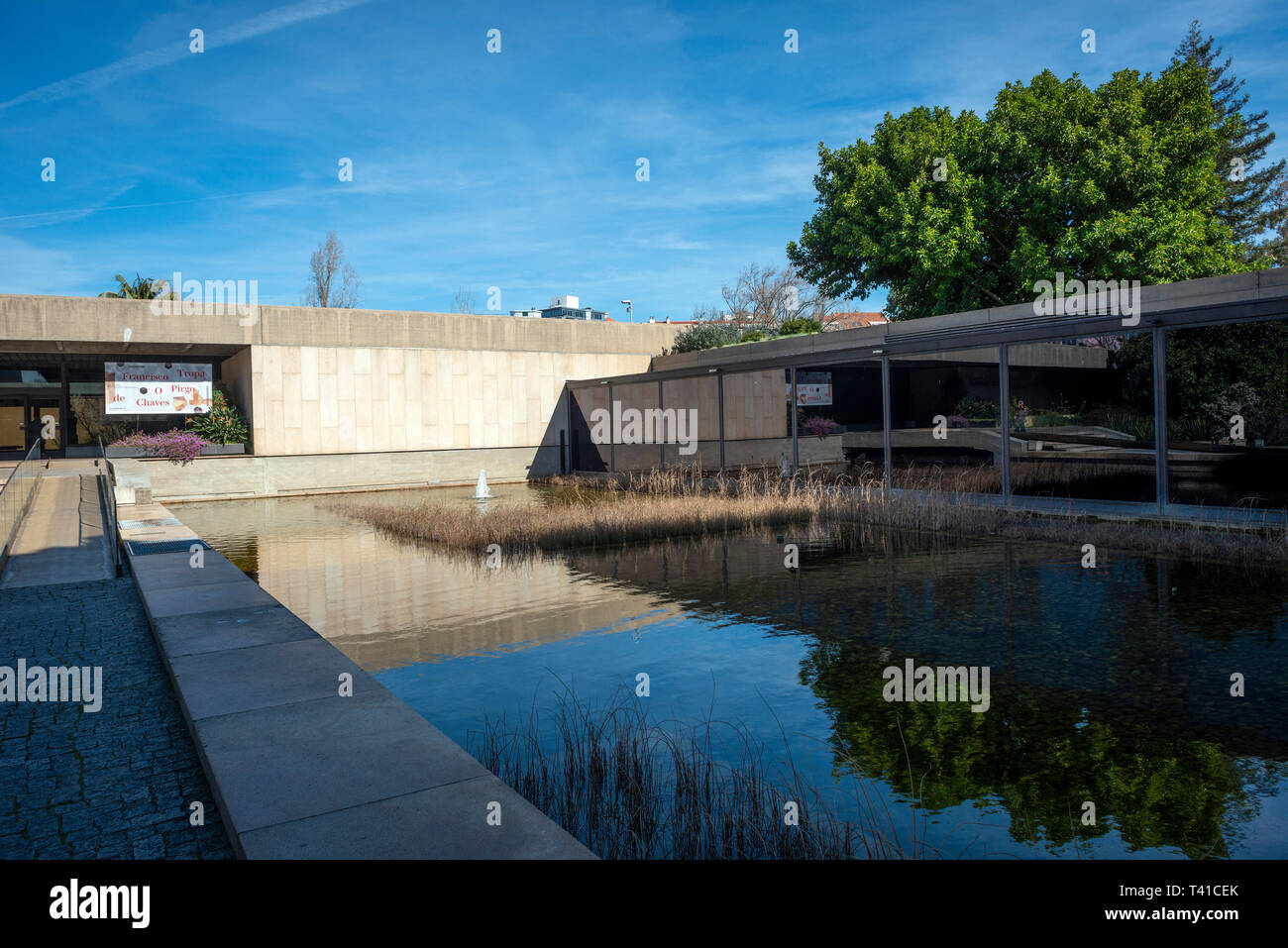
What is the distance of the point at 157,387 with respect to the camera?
25.6 metres

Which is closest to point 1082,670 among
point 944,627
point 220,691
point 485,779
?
point 944,627

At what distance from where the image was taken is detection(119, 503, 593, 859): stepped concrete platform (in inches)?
127

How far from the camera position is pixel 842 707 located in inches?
214

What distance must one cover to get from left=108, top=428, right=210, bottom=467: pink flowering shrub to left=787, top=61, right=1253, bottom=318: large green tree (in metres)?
20.8

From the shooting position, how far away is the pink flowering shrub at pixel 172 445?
73.2 ft

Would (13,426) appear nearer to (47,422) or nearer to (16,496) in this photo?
(47,422)

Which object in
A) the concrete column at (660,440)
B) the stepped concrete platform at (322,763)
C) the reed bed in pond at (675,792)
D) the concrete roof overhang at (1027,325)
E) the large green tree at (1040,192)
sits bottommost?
the reed bed in pond at (675,792)

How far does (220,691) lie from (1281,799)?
17.0 feet

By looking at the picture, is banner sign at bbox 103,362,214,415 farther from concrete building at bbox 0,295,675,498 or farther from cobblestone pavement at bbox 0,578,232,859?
cobblestone pavement at bbox 0,578,232,859

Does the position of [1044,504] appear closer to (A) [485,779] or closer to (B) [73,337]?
(A) [485,779]

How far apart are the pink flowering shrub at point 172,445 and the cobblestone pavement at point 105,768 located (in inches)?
650

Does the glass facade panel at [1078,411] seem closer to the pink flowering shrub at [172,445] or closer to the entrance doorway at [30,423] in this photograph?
the pink flowering shrub at [172,445]

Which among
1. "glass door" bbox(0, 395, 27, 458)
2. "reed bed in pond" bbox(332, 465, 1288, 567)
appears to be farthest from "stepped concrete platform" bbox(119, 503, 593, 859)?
"glass door" bbox(0, 395, 27, 458)

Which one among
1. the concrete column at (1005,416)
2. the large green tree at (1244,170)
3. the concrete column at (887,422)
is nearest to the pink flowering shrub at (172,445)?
the concrete column at (887,422)
